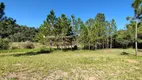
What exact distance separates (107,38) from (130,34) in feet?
39.9

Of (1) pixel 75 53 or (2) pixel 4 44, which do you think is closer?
(1) pixel 75 53

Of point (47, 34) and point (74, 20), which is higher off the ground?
point (74, 20)

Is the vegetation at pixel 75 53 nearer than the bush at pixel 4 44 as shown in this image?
Yes

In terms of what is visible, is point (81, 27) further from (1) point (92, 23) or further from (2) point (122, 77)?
(2) point (122, 77)

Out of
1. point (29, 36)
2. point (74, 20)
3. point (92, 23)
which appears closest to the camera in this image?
point (74, 20)

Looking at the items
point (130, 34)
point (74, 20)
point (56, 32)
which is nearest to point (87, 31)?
point (74, 20)

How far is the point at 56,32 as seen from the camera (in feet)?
80.3

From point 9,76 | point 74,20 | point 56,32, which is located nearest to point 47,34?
point 56,32

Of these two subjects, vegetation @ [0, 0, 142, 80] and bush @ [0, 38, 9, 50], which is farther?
bush @ [0, 38, 9, 50]

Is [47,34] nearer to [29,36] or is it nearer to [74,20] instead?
[74,20]

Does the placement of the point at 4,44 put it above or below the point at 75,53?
above

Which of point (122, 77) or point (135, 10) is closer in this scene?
point (122, 77)

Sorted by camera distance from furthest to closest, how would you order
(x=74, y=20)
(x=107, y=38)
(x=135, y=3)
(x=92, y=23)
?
(x=107, y=38)
(x=92, y=23)
(x=74, y=20)
(x=135, y=3)

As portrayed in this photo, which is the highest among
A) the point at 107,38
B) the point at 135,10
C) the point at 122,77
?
the point at 135,10
